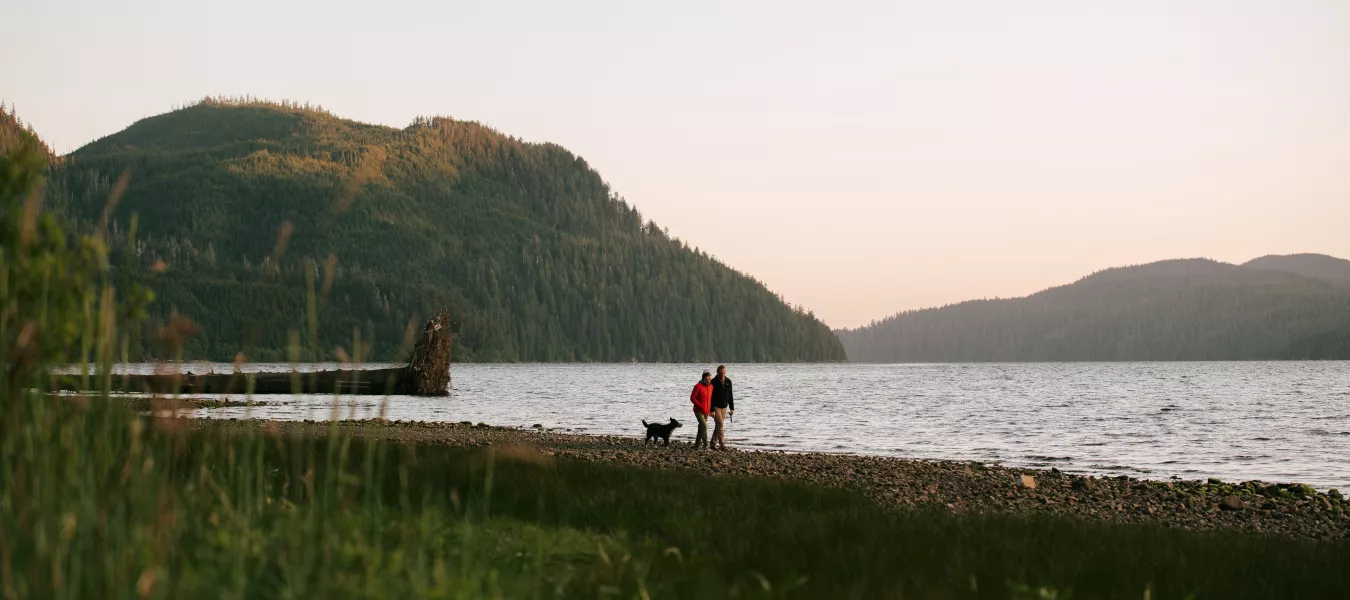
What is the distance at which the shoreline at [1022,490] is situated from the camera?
64.2 ft

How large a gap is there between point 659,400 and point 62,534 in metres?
82.5

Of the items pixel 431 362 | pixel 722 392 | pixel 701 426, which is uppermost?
pixel 431 362

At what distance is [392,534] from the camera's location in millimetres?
7215

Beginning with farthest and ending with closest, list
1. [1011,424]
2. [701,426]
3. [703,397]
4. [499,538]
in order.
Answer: [1011,424] → [701,426] → [703,397] → [499,538]

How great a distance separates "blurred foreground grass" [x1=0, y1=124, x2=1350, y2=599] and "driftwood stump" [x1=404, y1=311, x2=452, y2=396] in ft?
169

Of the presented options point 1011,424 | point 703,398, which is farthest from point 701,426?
point 1011,424

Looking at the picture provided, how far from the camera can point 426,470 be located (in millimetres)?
12266

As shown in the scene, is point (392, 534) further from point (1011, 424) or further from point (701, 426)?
point (1011, 424)

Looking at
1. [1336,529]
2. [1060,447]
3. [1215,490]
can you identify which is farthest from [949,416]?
[1336,529]

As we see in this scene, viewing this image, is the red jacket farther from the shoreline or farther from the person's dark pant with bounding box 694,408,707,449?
the shoreline

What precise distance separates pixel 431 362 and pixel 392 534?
59.1 metres

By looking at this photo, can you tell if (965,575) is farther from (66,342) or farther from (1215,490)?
(1215,490)

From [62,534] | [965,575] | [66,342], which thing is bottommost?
[965,575]

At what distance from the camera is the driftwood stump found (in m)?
63.3
